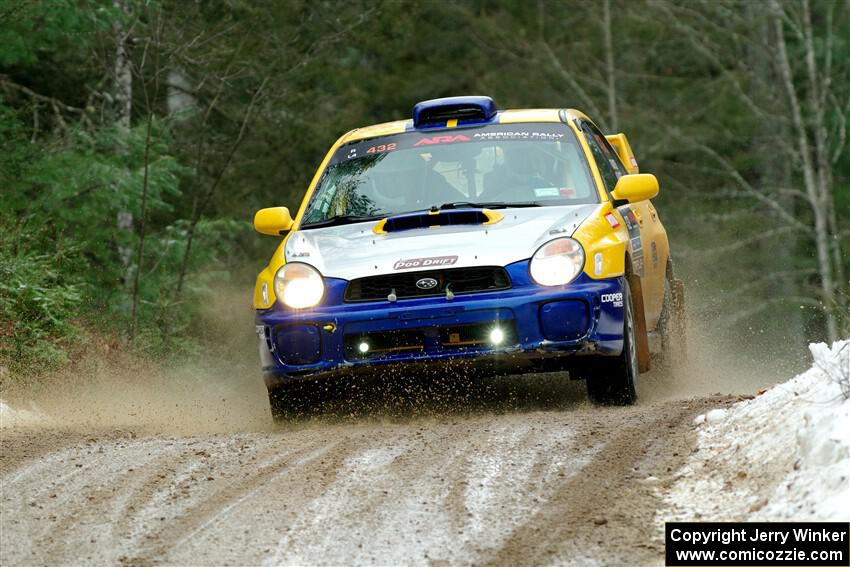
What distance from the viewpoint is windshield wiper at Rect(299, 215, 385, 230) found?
358 inches

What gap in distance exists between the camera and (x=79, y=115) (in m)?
19.3

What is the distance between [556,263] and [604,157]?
221 cm

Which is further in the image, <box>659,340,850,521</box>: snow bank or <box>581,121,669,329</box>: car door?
<box>581,121,669,329</box>: car door

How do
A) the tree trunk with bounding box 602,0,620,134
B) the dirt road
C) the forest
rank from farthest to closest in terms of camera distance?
the tree trunk with bounding box 602,0,620,134
the forest
the dirt road

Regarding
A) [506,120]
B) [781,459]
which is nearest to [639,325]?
[506,120]

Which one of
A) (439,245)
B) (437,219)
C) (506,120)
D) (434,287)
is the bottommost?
(434,287)

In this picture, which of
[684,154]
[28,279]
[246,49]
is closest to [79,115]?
[246,49]

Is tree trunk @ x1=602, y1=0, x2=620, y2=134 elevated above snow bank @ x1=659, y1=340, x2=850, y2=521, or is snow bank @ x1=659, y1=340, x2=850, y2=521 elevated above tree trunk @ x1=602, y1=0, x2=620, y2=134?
tree trunk @ x1=602, y1=0, x2=620, y2=134

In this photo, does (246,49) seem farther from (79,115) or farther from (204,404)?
(204,404)

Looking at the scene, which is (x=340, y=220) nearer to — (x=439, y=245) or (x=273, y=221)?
(x=273, y=221)

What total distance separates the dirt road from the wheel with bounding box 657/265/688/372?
8.82 feet

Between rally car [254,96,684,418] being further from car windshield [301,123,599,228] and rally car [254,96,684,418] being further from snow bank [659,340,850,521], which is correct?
snow bank [659,340,850,521]

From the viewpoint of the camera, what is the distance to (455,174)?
30.8 feet

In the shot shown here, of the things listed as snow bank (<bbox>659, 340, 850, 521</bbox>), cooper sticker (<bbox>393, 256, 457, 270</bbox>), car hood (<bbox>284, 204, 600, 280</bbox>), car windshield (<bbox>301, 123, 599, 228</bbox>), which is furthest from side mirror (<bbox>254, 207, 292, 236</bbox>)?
snow bank (<bbox>659, 340, 850, 521</bbox>)
